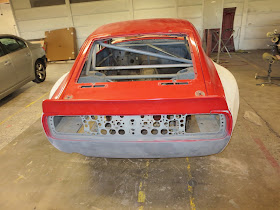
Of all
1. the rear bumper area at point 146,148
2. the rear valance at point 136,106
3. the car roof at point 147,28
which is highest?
the car roof at point 147,28

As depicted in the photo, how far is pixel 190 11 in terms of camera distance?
9.70 metres

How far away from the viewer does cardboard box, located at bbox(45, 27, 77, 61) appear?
1001 cm

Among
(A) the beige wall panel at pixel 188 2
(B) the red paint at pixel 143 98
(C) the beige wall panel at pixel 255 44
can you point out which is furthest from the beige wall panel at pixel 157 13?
(B) the red paint at pixel 143 98

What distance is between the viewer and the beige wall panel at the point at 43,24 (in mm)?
10422

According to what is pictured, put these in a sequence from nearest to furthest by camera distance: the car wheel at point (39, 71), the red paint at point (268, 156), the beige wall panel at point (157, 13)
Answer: the red paint at point (268, 156), the car wheel at point (39, 71), the beige wall panel at point (157, 13)

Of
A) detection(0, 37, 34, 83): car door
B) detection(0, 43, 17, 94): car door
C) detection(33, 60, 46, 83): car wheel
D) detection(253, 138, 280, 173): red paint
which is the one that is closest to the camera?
detection(253, 138, 280, 173): red paint

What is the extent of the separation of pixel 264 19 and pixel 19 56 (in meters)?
10.5

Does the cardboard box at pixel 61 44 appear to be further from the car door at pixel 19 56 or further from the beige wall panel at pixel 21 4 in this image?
the car door at pixel 19 56

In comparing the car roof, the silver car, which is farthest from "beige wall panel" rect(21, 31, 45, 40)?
the car roof

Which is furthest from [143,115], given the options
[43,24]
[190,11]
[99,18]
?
[43,24]

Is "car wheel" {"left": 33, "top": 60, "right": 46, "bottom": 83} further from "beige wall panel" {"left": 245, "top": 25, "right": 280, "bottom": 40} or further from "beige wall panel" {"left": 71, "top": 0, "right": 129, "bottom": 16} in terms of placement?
"beige wall panel" {"left": 245, "top": 25, "right": 280, "bottom": 40}

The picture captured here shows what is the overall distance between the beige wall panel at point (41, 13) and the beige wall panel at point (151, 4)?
3619 millimetres

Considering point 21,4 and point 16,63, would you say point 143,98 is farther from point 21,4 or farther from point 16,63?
point 21,4

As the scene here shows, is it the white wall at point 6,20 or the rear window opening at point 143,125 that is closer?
the rear window opening at point 143,125
